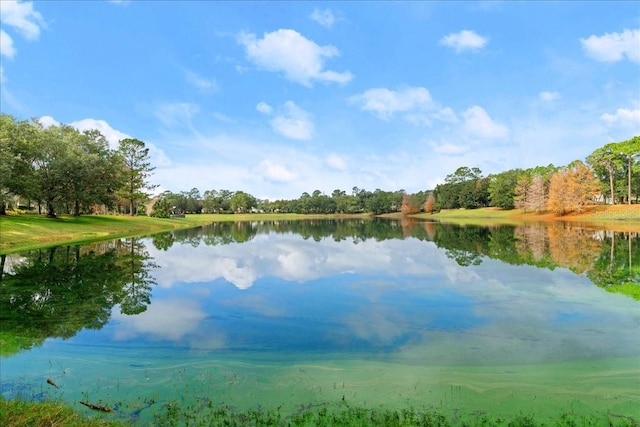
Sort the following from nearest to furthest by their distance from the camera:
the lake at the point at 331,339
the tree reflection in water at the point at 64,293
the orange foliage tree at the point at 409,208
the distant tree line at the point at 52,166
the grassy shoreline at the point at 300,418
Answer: the grassy shoreline at the point at 300,418 → the lake at the point at 331,339 → the tree reflection in water at the point at 64,293 → the distant tree line at the point at 52,166 → the orange foliage tree at the point at 409,208

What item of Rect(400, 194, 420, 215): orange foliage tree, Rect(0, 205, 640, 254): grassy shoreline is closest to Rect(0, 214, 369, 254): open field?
Rect(0, 205, 640, 254): grassy shoreline

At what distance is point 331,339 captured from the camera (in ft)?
29.0

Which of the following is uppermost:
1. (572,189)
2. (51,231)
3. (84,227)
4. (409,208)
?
(572,189)

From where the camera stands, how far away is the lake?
6.00 meters

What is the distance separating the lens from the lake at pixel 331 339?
600 centimetres

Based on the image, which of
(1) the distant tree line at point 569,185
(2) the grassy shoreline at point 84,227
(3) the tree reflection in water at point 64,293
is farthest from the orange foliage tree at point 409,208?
(3) the tree reflection in water at point 64,293

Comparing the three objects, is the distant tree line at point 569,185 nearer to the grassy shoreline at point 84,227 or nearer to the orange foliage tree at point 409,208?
the grassy shoreline at point 84,227

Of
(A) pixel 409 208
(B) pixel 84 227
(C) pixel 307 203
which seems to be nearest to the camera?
(B) pixel 84 227

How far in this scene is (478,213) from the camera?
96.4 metres

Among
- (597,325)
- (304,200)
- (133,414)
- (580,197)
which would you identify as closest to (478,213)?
(580,197)

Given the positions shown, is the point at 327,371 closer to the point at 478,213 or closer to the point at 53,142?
the point at 53,142

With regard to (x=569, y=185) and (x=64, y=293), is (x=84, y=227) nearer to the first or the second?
(x=64, y=293)

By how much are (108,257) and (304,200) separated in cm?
13890

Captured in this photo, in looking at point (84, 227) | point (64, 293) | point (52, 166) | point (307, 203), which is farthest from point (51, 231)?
point (307, 203)
